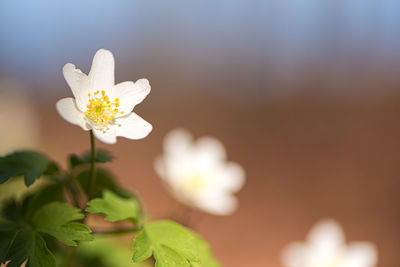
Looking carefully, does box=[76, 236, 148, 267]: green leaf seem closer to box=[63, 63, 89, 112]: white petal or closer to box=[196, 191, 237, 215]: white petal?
box=[196, 191, 237, 215]: white petal

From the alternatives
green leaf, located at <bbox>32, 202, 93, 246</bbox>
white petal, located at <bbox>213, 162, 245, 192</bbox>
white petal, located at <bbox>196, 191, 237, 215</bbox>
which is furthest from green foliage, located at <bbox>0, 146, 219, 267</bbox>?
white petal, located at <bbox>213, 162, 245, 192</bbox>

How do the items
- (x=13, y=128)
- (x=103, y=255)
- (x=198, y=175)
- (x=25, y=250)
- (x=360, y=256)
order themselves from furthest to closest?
(x=13, y=128) → (x=198, y=175) → (x=360, y=256) → (x=103, y=255) → (x=25, y=250)

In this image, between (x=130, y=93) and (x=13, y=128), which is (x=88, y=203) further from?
(x=13, y=128)

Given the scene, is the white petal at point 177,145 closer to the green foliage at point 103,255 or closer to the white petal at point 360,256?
the green foliage at point 103,255

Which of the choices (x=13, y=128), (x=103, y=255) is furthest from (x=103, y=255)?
(x=13, y=128)

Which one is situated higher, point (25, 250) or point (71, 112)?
point (71, 112)

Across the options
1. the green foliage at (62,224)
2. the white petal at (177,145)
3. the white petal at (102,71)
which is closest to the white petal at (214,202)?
the white petal at (177,145)

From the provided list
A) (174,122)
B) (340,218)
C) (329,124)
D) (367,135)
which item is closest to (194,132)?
(174,122)

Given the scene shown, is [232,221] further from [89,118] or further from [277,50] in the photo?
[277,50]
